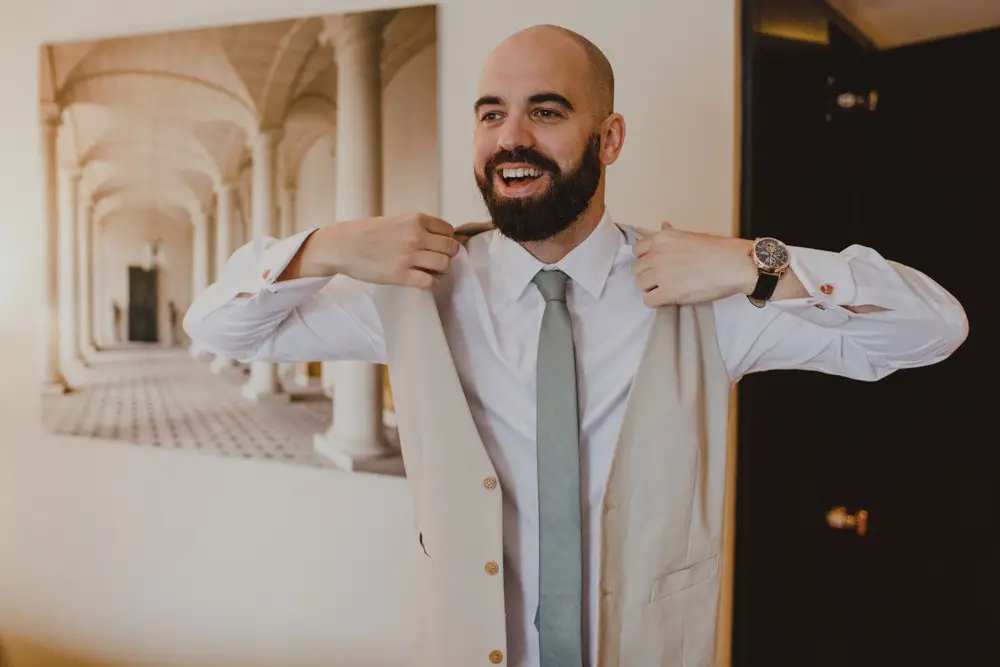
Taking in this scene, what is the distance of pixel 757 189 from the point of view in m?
1.72

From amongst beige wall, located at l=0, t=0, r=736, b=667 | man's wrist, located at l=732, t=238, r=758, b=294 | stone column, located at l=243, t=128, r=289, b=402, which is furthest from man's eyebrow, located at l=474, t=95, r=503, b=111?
stone column, located at l=243, t=128, r=289, b=402

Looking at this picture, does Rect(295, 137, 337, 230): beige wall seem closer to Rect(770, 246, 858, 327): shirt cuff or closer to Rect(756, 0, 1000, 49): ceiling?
Rect(756, 0, 1000, 49): ceiling

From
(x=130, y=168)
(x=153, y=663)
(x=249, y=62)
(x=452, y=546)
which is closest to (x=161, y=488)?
(x=153, y=663)

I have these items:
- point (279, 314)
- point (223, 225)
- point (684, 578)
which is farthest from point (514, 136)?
→ point (223, 225)

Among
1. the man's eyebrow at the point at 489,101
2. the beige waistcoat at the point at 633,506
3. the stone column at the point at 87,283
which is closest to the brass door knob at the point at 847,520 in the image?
the beige waistcoat at the point at 633,506

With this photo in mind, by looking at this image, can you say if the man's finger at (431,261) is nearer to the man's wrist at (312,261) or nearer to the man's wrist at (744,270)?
the man's wrist at (312,261)

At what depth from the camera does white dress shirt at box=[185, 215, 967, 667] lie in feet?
4.06

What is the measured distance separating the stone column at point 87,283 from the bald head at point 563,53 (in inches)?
81.2

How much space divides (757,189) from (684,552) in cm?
94

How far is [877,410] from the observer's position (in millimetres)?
1812

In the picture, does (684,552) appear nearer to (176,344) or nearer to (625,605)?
(625,605)

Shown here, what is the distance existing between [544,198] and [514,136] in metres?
0.12

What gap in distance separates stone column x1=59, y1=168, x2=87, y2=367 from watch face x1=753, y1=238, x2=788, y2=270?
2.53 meters

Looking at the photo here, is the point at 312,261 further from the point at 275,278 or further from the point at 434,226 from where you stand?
the point at 434,226
